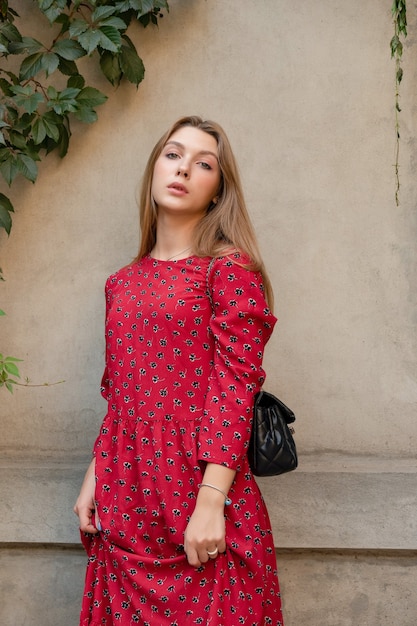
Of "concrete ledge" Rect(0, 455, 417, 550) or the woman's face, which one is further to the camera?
"concrete ledge" Rect(0, 455, 417, 550)

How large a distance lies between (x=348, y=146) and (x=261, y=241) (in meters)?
0.43

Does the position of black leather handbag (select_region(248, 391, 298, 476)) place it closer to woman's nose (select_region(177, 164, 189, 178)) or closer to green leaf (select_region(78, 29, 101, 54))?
woman's nose (select_region(177, 164, 189, 178))

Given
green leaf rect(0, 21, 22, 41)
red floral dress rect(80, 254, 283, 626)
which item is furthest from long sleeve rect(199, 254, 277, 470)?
green leaf rect(0, 21, 22, 41)

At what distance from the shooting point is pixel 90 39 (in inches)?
95.0

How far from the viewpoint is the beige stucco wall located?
8.22ft

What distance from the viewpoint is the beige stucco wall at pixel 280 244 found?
2.51 metres

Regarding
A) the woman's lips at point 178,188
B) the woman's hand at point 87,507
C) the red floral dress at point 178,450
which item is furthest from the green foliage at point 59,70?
the woman's hand at point 87,507

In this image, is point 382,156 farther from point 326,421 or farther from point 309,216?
point 326,421

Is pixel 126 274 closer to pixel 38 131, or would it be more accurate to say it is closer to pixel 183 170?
pixel 183 170

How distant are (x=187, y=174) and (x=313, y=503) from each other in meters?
→ 1.13

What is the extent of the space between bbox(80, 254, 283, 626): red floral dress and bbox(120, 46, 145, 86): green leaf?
2.82ft

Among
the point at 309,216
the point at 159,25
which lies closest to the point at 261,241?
the point at 309,216

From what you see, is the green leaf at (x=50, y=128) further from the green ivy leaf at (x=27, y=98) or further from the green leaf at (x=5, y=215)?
the green leaf at (x=5, y=215)

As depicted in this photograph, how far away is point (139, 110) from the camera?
2.60m
